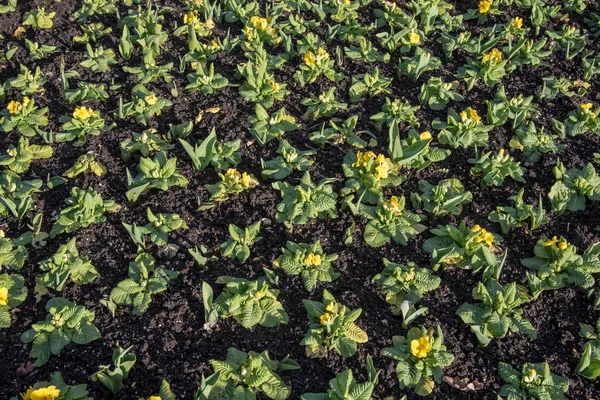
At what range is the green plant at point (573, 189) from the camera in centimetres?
414

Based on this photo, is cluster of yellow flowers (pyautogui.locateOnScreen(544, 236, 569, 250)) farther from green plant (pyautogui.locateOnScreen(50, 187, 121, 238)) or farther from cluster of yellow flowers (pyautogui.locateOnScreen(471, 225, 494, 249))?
green plant (pyautogui.locateOnScreen(50, 187, 121, 238))

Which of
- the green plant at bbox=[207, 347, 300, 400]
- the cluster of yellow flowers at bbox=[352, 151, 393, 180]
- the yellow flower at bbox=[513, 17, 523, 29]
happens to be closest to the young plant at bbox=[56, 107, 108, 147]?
the cluster of yellow flowers at bbox=[352, 151, 393, 180]

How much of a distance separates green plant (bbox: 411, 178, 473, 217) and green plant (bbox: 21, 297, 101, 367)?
7.59 feet

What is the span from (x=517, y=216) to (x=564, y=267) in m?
0.49

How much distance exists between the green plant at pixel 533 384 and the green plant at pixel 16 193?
3.25 meters

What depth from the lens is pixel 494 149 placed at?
457 centimetres

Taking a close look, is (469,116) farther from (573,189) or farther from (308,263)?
(308,263)

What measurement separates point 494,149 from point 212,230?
7.63 feet

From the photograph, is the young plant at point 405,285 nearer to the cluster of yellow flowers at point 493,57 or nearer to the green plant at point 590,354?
the green plant at point 590,354

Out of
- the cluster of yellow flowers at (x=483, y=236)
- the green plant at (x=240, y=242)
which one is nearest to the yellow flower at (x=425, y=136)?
the cluster of yellow flowers at (x=483, y=236)

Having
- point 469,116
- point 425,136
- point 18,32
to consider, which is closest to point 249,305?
point 425,136

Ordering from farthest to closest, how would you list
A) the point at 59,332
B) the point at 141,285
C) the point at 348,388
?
the point at 141,285 < the point at 59,332 < the point at 348,388

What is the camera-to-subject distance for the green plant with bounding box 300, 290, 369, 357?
335 cm

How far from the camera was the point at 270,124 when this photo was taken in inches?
182
